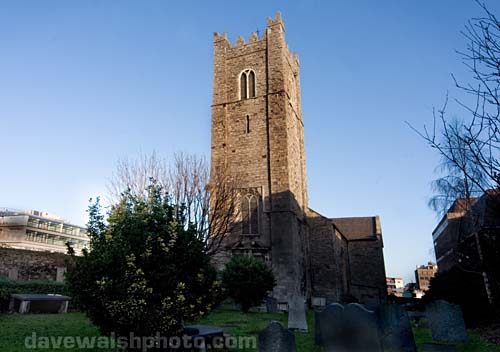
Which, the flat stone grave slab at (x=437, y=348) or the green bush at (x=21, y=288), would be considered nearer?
the flat stone grave slab at (x=437, y=348)

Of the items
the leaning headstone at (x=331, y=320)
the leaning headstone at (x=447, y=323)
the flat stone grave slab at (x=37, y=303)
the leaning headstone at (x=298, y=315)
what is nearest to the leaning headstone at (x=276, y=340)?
the leaning headstone at (x=331, y=320)

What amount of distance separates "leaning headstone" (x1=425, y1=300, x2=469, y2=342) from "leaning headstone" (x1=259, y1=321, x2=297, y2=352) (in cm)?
635

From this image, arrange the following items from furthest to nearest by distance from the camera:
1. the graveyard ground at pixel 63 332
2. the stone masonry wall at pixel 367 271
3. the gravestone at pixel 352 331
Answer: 1. the stone masonry wall at pixel 367 271
2. the graveyard ground at pixel 63 332
3. the gravestone at pixel 352 331

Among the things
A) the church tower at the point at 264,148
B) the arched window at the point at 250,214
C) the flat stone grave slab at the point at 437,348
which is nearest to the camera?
the flat stone grave slab at the point at 437,348

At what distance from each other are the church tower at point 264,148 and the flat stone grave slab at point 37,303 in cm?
1023

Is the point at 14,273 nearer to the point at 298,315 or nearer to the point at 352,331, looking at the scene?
the point at 298,315

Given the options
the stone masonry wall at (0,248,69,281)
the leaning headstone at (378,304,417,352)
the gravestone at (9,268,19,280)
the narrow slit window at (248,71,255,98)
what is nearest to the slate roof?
the narrow slit window at (248,71,255,98)

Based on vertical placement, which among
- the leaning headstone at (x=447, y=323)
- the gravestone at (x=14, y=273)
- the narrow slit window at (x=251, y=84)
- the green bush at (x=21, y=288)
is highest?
the narrow slit window at (x=251, y=84)

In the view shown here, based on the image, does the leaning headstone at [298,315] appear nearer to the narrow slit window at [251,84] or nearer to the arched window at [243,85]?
the narrow slit window at [251,84]

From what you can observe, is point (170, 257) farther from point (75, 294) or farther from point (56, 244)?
point (56, 244)

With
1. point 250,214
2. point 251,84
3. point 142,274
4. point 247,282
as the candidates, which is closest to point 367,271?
point 250,214

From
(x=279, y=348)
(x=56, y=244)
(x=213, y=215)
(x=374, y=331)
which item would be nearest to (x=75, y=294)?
(x=279, y=348)

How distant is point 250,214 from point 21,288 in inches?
518

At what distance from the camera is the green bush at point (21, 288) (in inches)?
514
